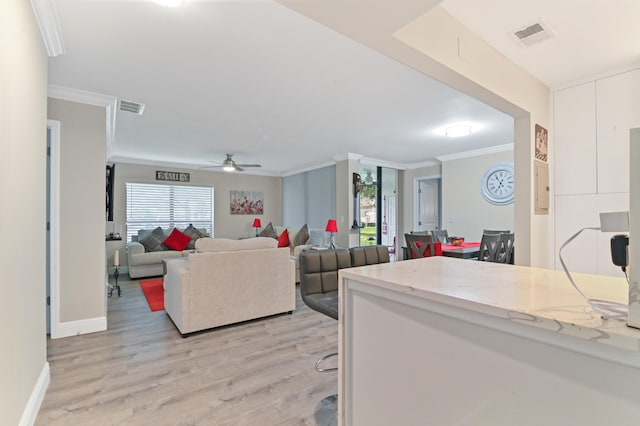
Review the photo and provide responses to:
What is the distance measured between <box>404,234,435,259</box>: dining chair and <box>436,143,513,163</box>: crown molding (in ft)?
9.89

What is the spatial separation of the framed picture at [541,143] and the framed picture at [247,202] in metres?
6.60

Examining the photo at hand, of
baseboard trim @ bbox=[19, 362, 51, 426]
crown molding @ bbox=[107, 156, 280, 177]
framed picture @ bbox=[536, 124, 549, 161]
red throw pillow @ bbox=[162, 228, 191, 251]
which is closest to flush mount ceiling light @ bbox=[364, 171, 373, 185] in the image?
crown molding @ bbox=[107, 156, 280, 177]

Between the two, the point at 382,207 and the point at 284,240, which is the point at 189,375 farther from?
the point at 382,207

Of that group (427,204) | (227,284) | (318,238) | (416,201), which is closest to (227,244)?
(227,284)

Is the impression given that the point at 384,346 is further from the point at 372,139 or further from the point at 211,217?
the point at 211,217

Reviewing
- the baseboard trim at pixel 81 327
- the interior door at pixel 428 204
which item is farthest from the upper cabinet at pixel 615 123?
the baseboard trim at pixel 81 327

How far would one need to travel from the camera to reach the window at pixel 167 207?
6.54 meters

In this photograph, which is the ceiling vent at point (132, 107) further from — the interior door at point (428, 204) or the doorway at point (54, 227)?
the interior door at point (428, 204)

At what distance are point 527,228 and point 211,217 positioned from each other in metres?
6.65

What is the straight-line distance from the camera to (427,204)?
7145 millimetres

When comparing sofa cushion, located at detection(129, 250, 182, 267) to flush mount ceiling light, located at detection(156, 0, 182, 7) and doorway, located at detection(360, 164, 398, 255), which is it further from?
flush mount ceiling light, located at detection(156, 0, 182, 7)

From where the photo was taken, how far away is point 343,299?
4.47 feet

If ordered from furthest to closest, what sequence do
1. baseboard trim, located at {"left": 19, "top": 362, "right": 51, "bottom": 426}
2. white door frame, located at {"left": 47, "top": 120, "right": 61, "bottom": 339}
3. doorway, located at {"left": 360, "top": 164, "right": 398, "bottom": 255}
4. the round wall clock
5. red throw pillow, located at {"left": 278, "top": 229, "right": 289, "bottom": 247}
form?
1. doorway, located at {"left": 360, "top": 164, "right": 398, "bottom": 255}
2. red throw pillow, located at {"left": 278, "top": 229, "right": 289, "bottom": 247}
3. the round wall clock
4. white door frame, located at {"left": 47, "top": 120, "right": 61, "bottom": 339}
5. baseboard trim, located at {"left": 19, "top": 362, "right": 51, "bottom": 426}

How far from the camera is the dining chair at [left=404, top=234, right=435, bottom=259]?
320 cm
